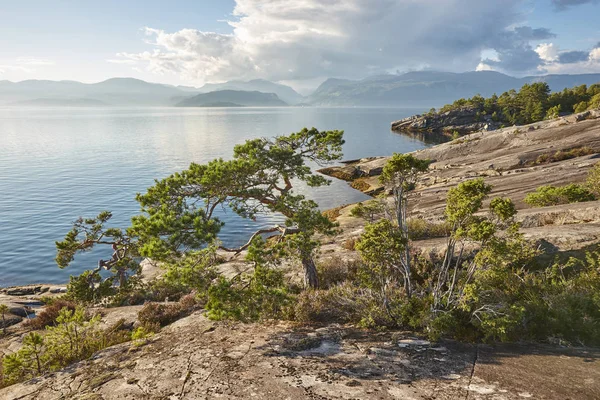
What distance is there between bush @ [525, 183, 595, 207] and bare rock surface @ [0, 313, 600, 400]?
18.7 metres

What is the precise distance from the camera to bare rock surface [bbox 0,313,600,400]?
7881mm

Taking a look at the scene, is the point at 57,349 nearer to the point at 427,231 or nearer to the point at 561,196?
the point at 427,231

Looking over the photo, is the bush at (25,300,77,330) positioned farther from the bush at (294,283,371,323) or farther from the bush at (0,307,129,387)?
the bush at (294,283,371,323)

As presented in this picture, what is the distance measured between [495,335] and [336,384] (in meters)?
5.72

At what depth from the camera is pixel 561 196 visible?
2380cm

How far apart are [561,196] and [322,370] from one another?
24.1 meters

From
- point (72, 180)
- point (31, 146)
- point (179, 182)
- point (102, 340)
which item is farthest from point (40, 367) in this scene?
point (31, 146)

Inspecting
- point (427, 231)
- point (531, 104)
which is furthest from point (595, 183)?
point (531, 104)

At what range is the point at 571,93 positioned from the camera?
116 metres

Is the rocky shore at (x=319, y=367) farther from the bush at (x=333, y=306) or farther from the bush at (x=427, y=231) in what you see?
the bush at (x=427, y=231)

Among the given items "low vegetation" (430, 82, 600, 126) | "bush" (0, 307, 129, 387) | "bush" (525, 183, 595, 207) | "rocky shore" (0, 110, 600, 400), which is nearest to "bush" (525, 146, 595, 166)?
"bush" (525, 183, 595, 207)

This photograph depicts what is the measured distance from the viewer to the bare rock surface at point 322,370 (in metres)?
7.88

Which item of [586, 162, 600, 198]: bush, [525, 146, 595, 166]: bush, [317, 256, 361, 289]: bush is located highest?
[525, 146, 595, 166]: bush

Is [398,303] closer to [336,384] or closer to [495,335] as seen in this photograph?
[495,335]
